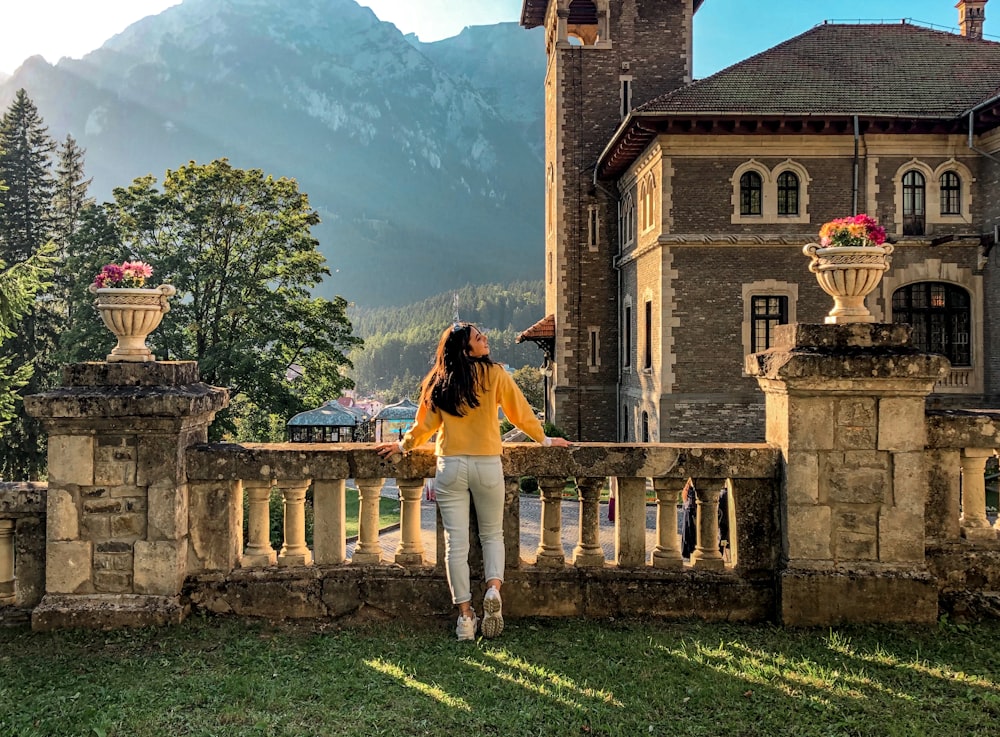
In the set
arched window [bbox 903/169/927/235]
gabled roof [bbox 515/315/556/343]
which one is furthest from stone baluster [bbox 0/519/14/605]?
gabled roof [bbox 515/315/556/343]

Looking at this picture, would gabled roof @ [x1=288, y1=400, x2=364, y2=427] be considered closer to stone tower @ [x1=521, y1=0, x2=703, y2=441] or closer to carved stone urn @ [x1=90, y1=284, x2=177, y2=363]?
stone tower @ [x1=521, y1=0, x2=703, y2=441]

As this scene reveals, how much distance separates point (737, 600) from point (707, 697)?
1.15 meters

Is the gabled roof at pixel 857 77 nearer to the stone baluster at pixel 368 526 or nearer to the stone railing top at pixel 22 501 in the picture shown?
the stone baluster at pixel 368 526

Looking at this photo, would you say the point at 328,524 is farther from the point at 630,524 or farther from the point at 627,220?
the point at 627,220

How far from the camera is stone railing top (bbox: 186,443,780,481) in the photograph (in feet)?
15.3

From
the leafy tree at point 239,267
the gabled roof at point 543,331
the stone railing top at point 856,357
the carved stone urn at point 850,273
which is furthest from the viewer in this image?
the leafy tree at point 239,267

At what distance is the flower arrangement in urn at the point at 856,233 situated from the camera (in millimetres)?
4648

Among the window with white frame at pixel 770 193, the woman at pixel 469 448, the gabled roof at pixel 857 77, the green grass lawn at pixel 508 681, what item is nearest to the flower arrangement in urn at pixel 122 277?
the woman at pixel 469 448

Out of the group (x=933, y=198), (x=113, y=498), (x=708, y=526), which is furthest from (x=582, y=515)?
(x=933, y=198)

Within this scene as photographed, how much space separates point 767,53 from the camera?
22.1m

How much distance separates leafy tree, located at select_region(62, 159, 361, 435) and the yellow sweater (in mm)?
24988

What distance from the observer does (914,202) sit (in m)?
20.4

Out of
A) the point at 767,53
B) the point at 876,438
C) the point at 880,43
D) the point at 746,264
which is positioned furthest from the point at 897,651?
the point at 880,43

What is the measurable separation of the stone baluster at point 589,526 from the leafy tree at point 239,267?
25.0 metres
